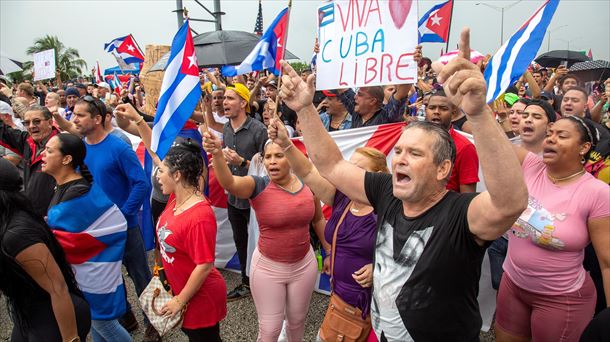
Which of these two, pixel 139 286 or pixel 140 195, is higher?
pixel 140 195

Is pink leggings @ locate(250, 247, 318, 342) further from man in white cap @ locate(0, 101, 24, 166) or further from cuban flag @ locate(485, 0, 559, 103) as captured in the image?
man in white cap @ locate(0, 101, 24, 166)

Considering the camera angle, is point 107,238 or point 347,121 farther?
point 347,121

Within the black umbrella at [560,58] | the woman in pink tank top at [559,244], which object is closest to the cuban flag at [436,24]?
the woman in pink tank top at [559,244]

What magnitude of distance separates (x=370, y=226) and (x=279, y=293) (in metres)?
0.97

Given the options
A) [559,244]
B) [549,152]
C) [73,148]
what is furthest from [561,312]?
[73,148]

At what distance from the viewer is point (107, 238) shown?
3.02 meters

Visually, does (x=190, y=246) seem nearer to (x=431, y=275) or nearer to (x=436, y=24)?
(x=431, y=275)

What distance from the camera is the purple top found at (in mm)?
2426

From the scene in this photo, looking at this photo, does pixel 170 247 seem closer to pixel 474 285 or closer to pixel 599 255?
pixel 474 285

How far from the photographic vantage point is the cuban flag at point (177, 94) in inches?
116

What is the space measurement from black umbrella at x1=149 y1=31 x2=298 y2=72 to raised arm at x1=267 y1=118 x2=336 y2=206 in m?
4.64

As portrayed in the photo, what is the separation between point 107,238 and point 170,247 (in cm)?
71

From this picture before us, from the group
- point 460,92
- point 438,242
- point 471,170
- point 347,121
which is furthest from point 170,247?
point 347,121

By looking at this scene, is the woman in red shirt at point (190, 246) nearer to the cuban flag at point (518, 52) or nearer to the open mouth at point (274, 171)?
the open mouth at point (274, 171)
